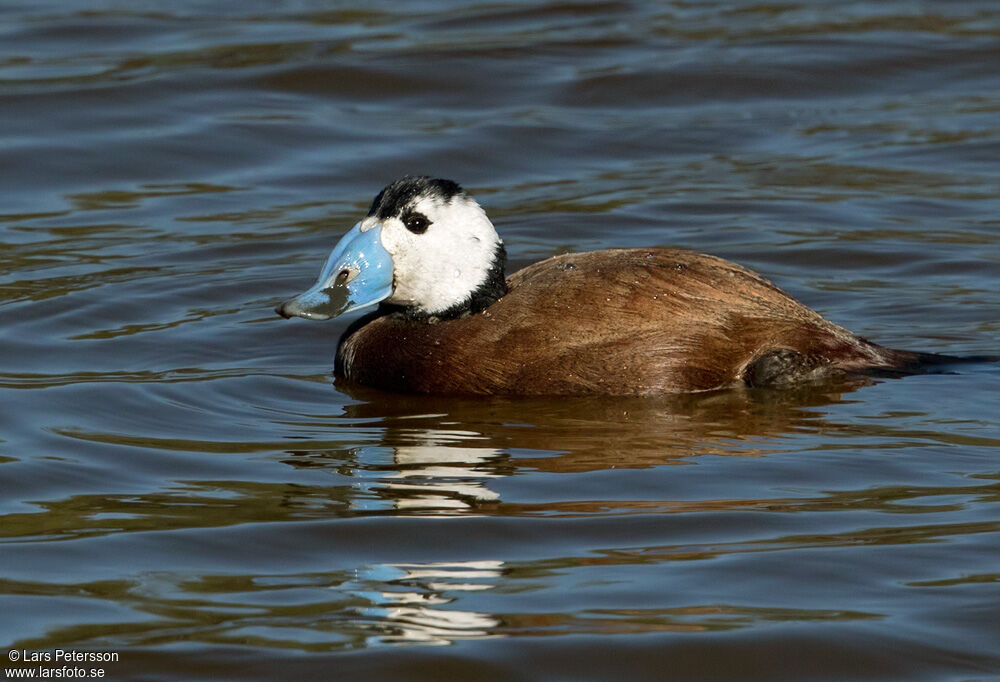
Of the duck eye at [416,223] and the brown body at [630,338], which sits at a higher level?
the duck eye at [416,223]

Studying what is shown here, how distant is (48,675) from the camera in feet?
14.0

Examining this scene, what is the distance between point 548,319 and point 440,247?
65 cm

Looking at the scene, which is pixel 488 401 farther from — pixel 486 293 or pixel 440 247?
pixel 440 247

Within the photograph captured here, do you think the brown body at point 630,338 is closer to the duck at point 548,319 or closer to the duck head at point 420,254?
the duck at point 548,319

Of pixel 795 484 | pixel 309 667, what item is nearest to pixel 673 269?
pixel 795 484

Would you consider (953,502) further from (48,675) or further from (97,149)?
(97,149)

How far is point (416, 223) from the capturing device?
7121mm

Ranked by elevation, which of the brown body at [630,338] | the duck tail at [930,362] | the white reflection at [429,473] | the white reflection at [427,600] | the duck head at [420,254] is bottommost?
the white reflection at [427,600]

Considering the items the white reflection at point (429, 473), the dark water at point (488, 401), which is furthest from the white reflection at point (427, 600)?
the white reflection at point (429, 473)

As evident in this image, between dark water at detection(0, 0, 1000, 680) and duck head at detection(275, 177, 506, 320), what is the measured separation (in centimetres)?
45

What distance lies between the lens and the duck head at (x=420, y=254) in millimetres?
7059

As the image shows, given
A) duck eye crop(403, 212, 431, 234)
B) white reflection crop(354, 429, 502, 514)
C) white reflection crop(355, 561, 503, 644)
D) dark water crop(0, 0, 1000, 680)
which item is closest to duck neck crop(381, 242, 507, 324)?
duck eye crop(403, 212, 431, 234)

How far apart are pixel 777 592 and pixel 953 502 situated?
1.04 m

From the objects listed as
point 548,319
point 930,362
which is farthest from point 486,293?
point 930,362
